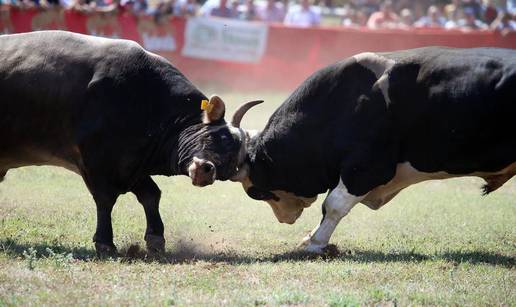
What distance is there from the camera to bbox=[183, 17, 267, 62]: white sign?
2180 cm

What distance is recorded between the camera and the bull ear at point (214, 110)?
884cm

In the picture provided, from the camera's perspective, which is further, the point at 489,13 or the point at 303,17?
the point at 489,13

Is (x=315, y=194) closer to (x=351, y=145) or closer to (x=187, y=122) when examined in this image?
(x=351, y=145)

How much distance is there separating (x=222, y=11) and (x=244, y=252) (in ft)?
45.4

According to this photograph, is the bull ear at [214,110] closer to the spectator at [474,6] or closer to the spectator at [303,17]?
the spectator at [303,17]

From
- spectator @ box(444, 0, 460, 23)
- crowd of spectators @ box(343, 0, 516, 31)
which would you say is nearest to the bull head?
crowd of spectators @ box(343, 0, 516, 31)

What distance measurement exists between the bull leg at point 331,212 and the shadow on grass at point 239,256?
12cm

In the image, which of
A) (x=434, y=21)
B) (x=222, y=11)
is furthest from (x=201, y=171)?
(x=434, y=21)

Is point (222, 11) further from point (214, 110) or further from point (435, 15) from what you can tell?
point (214, 110)

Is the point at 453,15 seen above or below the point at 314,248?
below

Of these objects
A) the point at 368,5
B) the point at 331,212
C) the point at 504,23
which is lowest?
the point at 368,5

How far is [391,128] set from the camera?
28.9 ft

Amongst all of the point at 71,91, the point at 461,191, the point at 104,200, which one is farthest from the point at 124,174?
the point at 461,191

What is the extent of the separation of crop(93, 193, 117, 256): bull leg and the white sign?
520 inches
